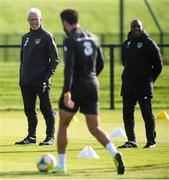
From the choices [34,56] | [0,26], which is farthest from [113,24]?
[34,56]

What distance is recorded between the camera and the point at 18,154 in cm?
1421

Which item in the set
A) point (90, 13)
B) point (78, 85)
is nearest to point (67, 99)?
point (78, 85)

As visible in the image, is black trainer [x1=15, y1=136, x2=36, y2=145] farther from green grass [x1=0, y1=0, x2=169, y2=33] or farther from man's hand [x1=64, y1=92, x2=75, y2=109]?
green grass [x1=0, y1=0, x2=169, y2=33]

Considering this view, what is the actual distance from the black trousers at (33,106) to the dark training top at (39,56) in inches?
7.5

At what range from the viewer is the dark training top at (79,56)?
464 inches

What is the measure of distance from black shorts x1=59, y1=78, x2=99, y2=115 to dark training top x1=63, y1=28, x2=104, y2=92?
0.22ft

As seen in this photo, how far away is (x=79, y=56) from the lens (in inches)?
471

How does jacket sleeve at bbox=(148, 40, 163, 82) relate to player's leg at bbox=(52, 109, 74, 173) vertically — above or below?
above

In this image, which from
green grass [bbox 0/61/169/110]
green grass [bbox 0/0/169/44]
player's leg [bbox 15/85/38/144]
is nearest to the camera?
player's leg [bbox 15/85/38/144]

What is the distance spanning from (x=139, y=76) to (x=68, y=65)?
3.56m

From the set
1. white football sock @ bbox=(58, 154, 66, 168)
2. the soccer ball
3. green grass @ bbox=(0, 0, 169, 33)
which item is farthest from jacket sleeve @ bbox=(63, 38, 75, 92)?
green grass @ bbox=(0, 0, 169, 33)

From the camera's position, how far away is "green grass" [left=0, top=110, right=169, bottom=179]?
1209 centimetres

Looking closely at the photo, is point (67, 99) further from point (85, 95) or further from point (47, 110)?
point (47, 110)

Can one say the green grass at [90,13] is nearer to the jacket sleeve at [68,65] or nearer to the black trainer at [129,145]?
the black trainer at [129,145]
